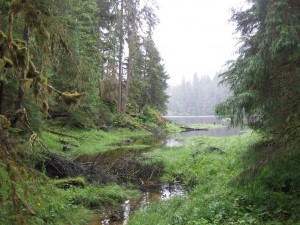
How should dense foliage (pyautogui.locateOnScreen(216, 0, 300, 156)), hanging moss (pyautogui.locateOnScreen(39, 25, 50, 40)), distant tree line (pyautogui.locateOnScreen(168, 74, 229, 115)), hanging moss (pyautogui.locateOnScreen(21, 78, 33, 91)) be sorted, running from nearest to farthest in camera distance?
hanging moss (pyautogui.locateOnScreen(21, 78, 33, 91)), hanging moss (pyautogui.locateOnScreen(39, 25, 50, 40)), dense foliage (pyautogui.locateOnScreen(216, 0, 300, 156)), distant tree line (pyautogui.locateOnScreen(168, 74, 229, 115))

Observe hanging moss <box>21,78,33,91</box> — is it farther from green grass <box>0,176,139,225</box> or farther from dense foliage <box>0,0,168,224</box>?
green grass <box>0,176,139,225</box>

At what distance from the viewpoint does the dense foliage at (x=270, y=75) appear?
6070mm

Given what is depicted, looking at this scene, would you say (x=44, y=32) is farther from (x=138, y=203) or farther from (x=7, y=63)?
(x=138, y=203)

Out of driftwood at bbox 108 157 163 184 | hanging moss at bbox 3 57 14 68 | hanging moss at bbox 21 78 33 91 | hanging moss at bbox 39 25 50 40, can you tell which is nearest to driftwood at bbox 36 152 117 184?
driftwood at bbox 108 157 163 184

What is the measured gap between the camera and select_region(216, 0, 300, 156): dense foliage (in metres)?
6.07

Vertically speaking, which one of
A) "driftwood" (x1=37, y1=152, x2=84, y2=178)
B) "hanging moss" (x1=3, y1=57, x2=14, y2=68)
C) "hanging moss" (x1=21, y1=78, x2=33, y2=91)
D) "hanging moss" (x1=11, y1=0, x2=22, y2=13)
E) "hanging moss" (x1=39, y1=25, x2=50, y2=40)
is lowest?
"driftwood" (x1=37, y1=152, x2=84, y2=178)

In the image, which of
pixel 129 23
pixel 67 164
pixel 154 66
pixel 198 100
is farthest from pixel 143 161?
pixel 198 100

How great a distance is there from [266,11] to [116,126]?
2459 cm

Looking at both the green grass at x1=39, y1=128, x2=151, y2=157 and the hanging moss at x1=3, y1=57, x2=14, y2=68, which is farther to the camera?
the green grass at x1=39, y1=128, x2=151, y2=157

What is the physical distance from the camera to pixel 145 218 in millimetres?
8008

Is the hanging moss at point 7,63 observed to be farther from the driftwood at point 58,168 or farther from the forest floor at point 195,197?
the driftwood at point 58,168

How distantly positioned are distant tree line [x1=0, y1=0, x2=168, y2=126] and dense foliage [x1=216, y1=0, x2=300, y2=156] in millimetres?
3607

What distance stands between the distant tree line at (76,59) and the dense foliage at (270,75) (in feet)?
11.8

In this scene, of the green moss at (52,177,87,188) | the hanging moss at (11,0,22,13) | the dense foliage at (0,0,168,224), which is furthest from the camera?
the green moss at (52,177,87,188)
